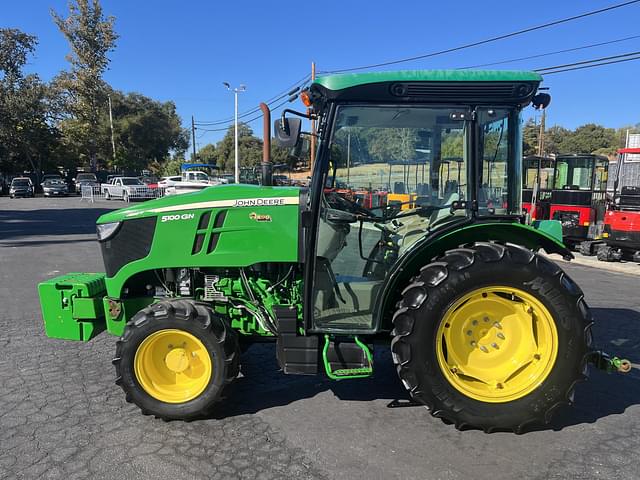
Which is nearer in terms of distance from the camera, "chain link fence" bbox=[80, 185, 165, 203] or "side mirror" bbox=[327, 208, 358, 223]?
"side mirror" bbox=[327, 208, 358, 223]

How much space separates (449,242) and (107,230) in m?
2.72

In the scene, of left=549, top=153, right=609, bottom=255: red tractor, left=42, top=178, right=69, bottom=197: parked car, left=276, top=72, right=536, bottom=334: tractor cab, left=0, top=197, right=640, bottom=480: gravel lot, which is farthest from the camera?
left=42, top=178, right=69, bottom=197: parked car

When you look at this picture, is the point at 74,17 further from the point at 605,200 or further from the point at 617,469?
the point at 617,469

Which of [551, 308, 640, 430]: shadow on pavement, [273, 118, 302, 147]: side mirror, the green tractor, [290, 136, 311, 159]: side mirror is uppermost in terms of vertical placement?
[273, 118, 302, 147]: side mirror

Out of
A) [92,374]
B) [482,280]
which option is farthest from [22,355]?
[482,280]

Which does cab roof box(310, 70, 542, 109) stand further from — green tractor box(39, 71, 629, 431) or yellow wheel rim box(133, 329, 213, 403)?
yellow wheel rim box(133, 329, 213, 403)

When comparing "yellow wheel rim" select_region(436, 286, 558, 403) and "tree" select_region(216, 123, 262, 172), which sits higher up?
"tree" select_region(216, 123, 262, 172)

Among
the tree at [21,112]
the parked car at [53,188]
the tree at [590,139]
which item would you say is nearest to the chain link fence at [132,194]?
the parked car at [53,188]

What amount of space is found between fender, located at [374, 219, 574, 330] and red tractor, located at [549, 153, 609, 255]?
9897 mm

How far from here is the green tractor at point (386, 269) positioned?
321cm

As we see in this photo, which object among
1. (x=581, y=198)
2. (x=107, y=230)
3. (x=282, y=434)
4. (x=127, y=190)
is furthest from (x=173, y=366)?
(x=127, y=190)

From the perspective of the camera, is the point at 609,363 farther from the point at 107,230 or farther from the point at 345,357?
the point at 107,230

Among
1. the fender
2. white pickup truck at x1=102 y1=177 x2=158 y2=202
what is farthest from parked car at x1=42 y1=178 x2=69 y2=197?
the fender

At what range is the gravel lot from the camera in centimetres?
288
